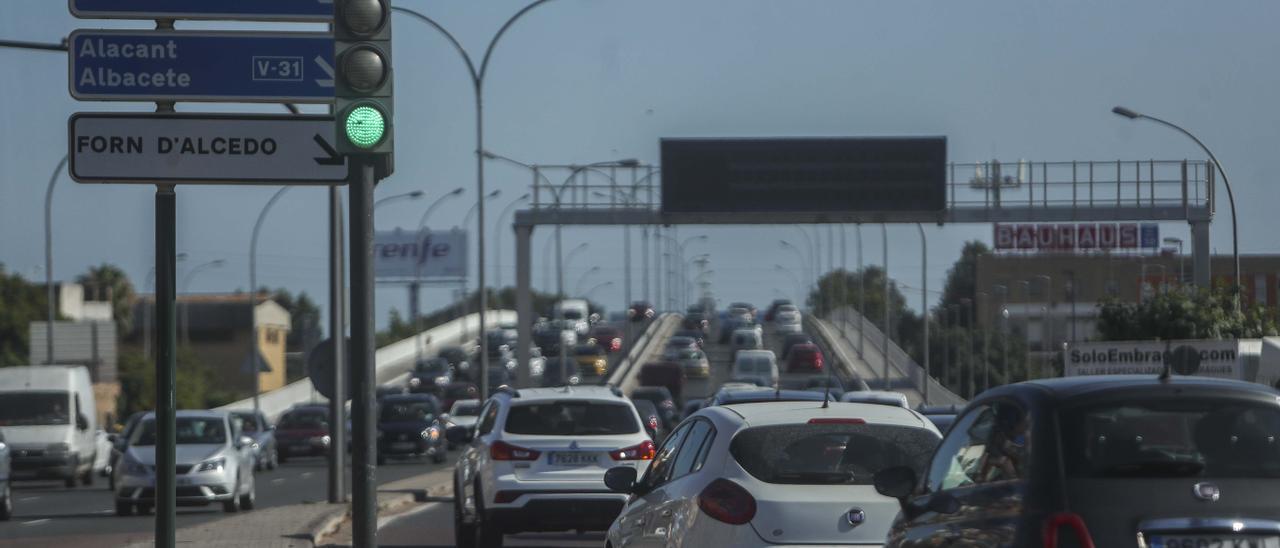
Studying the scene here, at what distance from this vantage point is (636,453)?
1678 cm

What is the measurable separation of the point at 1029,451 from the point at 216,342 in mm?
111765

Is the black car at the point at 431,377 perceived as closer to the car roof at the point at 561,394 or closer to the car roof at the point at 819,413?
the car roof at the point at 561,394

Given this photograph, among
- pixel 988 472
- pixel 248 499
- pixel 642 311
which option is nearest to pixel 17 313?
pixel 642 311

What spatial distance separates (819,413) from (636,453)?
708 cm

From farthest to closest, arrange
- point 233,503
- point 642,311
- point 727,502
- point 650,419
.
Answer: point 642,311 < point 233,503 < point 650,419 < point 727,502

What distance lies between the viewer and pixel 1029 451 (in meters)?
6.85

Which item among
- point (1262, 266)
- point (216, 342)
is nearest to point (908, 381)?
point (1262, 266)

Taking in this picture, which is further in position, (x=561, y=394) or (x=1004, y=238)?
(x=1004, y=238)

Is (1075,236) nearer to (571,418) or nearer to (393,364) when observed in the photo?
(393,364)

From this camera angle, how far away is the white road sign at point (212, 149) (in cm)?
1075

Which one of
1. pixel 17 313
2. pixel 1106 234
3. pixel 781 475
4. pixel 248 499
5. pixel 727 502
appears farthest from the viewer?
pixel 17 313

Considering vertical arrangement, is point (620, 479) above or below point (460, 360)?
above

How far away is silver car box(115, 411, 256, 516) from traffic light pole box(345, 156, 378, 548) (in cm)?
1567

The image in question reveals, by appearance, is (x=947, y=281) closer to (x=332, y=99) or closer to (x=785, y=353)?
(x=785, y=353)
